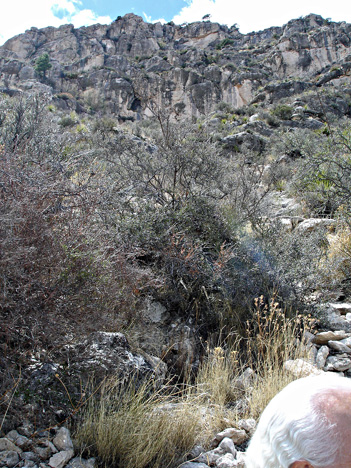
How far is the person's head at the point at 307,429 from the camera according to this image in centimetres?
83

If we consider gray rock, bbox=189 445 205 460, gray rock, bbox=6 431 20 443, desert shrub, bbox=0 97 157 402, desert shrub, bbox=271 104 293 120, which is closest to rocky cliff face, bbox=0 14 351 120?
desert shrub, bbox=271 104 293 120

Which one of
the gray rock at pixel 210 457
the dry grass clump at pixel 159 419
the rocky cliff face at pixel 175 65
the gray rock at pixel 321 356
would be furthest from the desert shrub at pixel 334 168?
the rocky cliff face at pixel 175 65

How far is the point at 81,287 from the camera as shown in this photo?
2363 mm

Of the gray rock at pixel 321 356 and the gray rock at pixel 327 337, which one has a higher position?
the gray rock at pixel 327 337

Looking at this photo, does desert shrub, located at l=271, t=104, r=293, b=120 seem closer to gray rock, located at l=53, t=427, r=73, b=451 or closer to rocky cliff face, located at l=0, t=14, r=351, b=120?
rocky cliff face, located at l=0, t=14, r=351, b=120

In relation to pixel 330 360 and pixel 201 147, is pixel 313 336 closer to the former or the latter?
pixel 330 360

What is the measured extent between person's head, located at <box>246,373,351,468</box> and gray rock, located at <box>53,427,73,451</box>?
46.5 inches

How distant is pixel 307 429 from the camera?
0.87 m

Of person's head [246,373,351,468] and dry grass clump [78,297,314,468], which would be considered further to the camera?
dry grass clump [78,297,314,468]

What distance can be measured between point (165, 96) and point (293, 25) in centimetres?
2578

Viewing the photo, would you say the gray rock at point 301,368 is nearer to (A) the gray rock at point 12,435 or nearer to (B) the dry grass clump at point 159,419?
(B) the dry grass clump at point 159,419

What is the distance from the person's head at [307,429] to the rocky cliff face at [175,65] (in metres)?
29.9

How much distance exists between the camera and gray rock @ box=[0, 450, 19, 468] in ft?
5.01

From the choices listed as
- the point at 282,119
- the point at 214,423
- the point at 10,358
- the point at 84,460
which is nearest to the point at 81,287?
the point at 10,358
